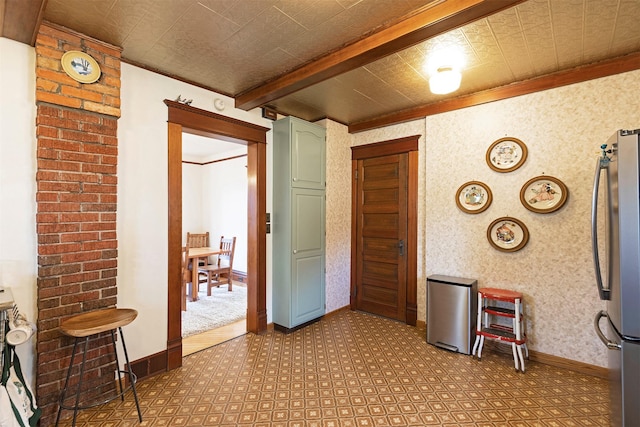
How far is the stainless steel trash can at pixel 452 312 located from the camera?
295 cm

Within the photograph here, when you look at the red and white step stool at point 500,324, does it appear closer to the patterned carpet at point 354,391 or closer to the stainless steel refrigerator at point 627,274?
the patterned carpet at point 354,391

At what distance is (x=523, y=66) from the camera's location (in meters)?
2.57

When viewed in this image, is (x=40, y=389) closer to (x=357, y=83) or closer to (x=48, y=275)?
(x=48, y=275)

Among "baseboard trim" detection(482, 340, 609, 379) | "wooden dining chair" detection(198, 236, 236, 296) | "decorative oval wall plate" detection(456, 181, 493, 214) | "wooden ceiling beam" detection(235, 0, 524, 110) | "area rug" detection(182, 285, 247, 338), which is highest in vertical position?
"wooden ceiling beam" detection(235, 0, 524, 110)

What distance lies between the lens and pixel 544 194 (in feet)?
9.09

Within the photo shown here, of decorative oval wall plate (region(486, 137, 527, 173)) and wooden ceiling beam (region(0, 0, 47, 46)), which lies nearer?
wooden ceiling beam (region(0, 0, 47, 46))

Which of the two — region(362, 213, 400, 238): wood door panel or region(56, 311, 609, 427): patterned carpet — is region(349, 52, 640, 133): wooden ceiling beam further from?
region(56, 311, 609, 427): patterned carpet

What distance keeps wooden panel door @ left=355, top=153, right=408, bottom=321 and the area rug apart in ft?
5.76

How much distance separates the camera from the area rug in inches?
145

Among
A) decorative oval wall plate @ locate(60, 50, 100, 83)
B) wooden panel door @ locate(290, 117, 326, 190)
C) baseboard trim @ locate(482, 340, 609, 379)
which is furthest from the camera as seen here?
wooden panel door @ locate(290, 117, 326, 190)

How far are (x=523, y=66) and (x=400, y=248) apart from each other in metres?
2.24

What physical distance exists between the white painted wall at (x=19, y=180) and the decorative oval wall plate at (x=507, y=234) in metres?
3.77

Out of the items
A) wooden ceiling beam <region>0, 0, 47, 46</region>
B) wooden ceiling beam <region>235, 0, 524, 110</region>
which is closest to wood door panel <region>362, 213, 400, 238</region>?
wooden ceiling beam <region>235, 0, 524, 110</region>

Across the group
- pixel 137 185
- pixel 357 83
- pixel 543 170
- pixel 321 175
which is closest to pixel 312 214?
pixel 321 175
